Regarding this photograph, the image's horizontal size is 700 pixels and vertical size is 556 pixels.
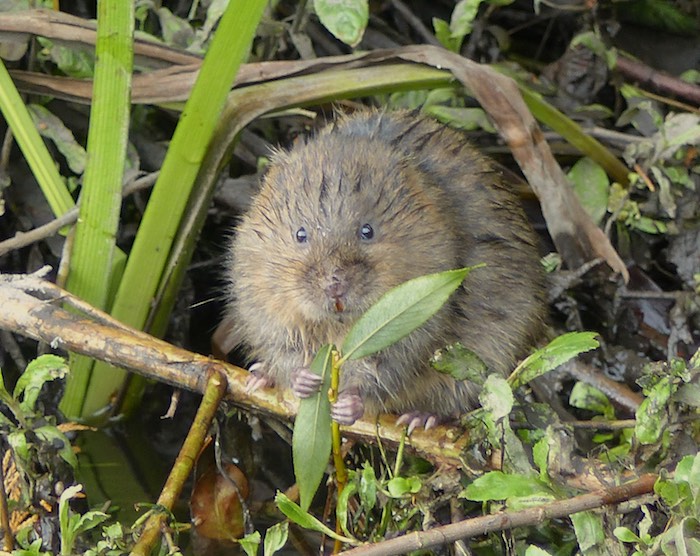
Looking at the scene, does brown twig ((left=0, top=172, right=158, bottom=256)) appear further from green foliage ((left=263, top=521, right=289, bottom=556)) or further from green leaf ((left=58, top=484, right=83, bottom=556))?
green foliage ((left=263, top=521, right=289, bottom=556))

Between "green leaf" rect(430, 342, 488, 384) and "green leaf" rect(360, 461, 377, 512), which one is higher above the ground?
"green leaf" rect(430, 342, 488, 384)

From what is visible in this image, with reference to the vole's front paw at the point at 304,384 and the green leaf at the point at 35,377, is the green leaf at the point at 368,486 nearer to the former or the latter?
the vole's front paw at the point at 304,384

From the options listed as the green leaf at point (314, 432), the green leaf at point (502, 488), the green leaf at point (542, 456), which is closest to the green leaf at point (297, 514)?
the green leaf at point (314, 432)

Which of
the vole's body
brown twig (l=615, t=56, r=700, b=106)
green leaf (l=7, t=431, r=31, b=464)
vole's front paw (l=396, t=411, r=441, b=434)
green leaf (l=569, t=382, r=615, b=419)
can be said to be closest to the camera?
green leaf (l=7, t=431, r=31, b=464)

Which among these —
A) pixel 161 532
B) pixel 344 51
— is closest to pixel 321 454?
pixel 161 532

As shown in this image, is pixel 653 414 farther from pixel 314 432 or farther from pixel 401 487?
pixel 314 432

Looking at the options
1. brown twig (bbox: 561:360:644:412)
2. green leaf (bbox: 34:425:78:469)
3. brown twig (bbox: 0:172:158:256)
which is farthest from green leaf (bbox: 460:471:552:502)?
brown twig (bbox: 0:172:158:256)
